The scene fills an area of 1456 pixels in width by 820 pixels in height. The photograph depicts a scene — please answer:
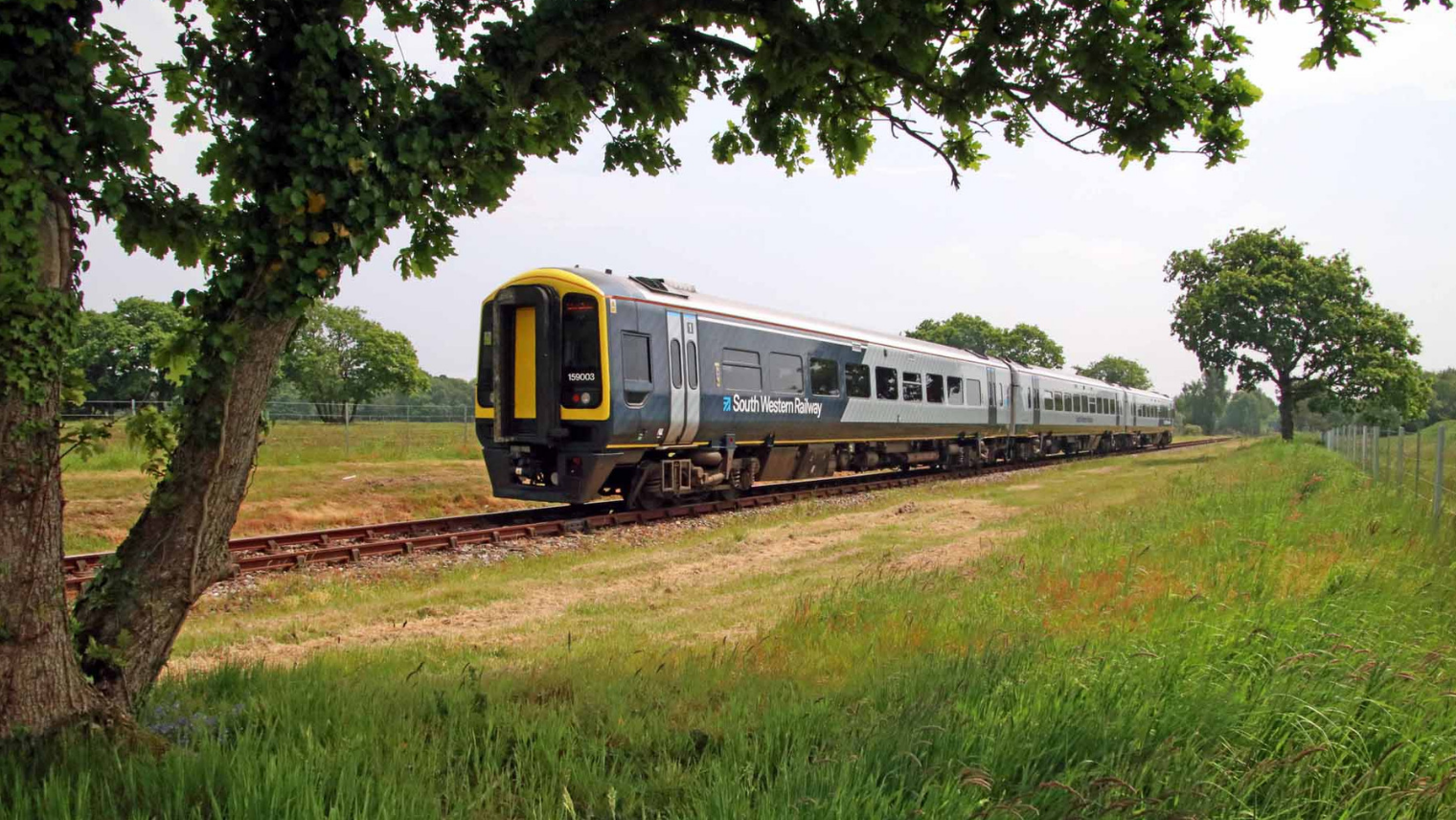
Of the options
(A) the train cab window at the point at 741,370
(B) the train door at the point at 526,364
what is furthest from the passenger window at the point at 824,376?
(B) the train door at the point at 526,364

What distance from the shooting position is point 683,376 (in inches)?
542

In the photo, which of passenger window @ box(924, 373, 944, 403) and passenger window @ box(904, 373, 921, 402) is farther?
passenger window @ box(924, 373, 944, 403)

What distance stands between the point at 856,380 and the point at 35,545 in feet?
53.4

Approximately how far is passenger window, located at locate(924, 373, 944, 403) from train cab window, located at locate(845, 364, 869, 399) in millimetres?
3587

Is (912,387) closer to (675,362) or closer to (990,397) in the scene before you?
(990,397)

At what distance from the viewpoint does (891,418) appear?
20203mm

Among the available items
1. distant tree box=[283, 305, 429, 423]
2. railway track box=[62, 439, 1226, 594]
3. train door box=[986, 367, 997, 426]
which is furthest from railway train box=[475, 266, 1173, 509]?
distant tree box=[283, 305, 429, 423]

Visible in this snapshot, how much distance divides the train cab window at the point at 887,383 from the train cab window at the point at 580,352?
28.2ft

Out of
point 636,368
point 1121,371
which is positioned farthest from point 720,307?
point 1121,371

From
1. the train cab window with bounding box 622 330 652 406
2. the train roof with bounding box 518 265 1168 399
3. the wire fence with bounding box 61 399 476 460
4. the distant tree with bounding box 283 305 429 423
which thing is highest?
the distant tree with bounding box 283 305 429 423

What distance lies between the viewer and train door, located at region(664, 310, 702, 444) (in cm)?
1356

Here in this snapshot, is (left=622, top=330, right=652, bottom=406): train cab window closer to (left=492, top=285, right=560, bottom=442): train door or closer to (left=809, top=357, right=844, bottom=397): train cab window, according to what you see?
(left=492, top=285, right=560, bottom=442): train door

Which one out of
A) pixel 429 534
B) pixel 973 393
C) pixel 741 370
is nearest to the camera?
pixel 429 534

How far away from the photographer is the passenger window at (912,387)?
2092 centimetres
